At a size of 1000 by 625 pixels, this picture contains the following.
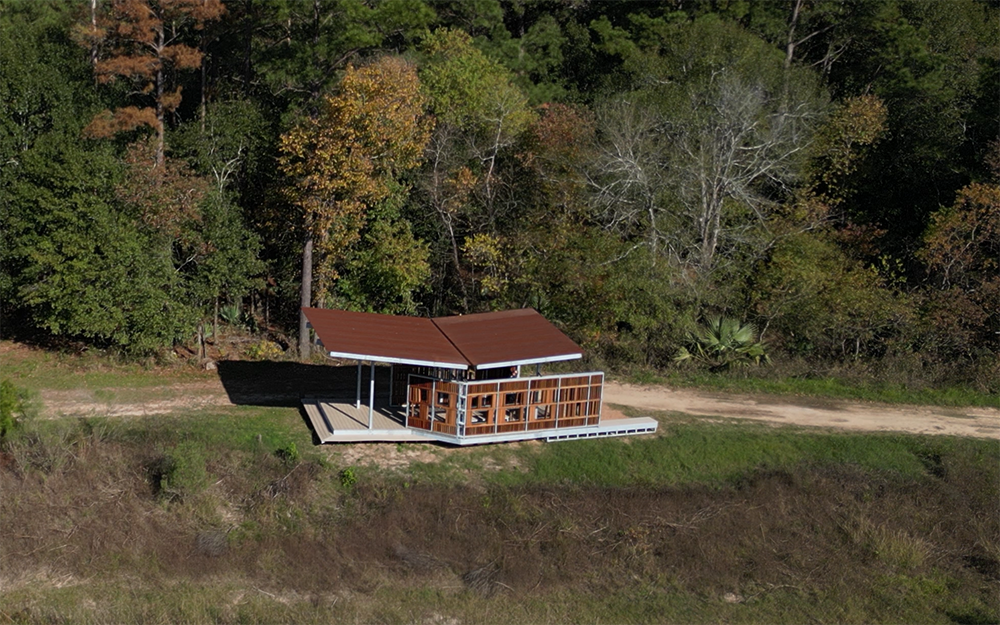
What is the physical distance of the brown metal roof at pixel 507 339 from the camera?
1888cm

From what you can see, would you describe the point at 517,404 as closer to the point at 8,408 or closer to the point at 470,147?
the point at 8,408

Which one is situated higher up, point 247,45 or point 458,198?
point 247,45

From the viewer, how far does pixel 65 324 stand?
23938 millimetres

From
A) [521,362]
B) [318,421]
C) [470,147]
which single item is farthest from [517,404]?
[470,147]

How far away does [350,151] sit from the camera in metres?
25.9

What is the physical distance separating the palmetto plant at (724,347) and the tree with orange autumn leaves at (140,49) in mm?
15048

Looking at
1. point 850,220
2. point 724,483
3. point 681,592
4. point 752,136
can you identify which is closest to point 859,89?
point 850,220

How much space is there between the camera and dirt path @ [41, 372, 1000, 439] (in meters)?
20.8

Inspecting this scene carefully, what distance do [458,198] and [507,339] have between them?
336 inches

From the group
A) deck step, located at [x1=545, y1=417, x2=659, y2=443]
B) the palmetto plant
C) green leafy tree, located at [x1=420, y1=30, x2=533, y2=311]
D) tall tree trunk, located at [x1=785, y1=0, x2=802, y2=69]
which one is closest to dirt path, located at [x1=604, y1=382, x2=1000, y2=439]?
deck step, located at [x1=545, y1=417, x2=659, y2=443]

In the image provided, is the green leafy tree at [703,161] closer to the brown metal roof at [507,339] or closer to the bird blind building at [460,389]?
the brown metal roof at [507,339]

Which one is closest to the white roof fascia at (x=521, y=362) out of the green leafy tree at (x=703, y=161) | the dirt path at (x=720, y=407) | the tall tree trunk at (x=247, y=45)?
the dirt path at (x=720, y=407)

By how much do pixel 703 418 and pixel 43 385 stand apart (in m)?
14.6

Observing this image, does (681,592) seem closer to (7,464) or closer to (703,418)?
→ (703,418)
